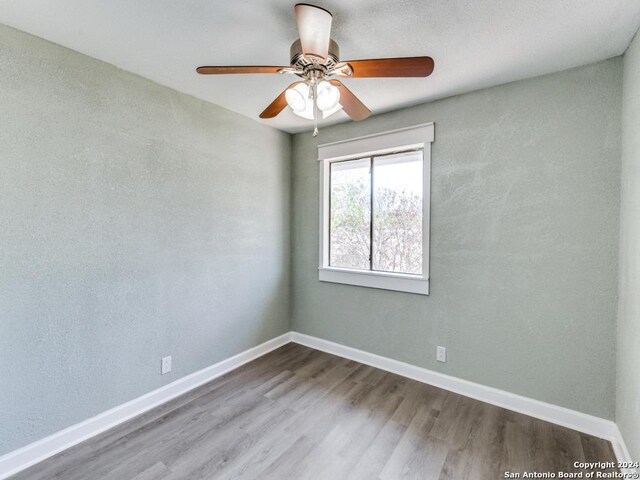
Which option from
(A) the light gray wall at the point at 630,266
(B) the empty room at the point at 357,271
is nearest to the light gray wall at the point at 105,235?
(B) the empty room at the point at 357,271

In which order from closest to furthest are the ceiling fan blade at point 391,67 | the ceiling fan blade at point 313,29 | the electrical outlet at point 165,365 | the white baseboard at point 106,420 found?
the ceiling fan blade at point 313,29, the ceiling fan blade at point 391,67, the white baseboard at point 106,420, the electrical outlet at point 165,365

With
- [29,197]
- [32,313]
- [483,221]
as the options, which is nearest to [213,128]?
[29,197]

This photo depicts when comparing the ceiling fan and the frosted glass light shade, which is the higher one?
the ceiling fan

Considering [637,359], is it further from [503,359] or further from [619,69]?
[619,69]

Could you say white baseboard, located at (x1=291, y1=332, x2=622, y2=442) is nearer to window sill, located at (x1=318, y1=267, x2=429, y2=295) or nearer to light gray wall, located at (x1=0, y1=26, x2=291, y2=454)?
window sill, located at (x1=318, y1=267, x2=429, y2=295)

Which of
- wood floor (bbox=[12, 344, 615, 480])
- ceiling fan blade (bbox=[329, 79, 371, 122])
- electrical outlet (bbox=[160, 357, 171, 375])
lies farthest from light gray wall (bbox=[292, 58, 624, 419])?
electrical outlet (bbox=[160, 357, 171, 375])

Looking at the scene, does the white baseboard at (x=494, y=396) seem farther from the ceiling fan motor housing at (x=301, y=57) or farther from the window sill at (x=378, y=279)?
the ceiling fan motor housing at (x=301, y=57)

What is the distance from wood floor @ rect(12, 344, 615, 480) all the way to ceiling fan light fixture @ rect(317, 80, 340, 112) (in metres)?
2.03

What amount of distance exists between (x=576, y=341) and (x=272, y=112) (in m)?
2.53

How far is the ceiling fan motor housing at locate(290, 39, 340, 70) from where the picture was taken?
1.41 metres

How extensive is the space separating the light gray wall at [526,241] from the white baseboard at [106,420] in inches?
63.7

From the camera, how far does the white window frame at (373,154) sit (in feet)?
8.46

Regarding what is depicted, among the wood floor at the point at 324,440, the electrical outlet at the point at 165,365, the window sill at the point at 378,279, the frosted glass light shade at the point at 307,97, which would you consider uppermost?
the frosted glass light shade at the point at 307,97

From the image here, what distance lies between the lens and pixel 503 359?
225cm
